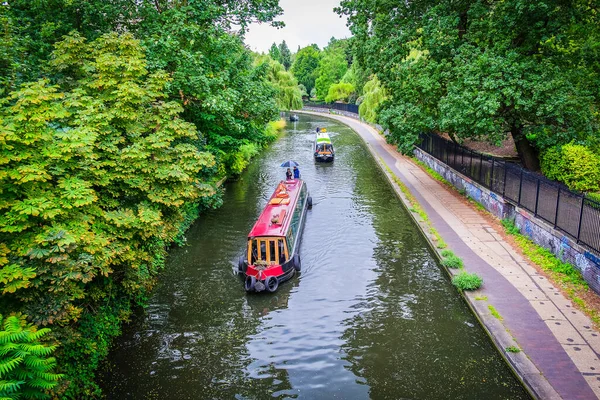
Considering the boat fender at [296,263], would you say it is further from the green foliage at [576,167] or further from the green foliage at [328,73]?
the green foliage at [328,73]

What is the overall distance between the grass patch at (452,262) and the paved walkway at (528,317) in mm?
293

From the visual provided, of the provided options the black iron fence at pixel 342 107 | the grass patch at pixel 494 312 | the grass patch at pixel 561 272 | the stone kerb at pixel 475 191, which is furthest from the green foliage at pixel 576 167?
the black iron fence at pixel 342 107

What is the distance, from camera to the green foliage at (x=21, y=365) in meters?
6.34

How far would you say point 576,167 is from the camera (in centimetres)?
1991

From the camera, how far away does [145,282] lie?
1192 cm

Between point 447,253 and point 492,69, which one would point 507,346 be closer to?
point 447,253

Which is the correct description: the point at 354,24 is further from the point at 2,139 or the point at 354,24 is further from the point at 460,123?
the point at 2,139

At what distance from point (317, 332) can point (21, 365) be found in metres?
7.10

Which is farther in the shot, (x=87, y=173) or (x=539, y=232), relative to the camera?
(x=539, y=232)

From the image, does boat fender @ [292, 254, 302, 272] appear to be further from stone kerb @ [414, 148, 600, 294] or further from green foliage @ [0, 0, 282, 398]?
stone kerb @ [414, 148, 600, 294]

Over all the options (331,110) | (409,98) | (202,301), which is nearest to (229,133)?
(409,98)

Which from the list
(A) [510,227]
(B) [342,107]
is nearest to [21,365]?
(A) [510,227]

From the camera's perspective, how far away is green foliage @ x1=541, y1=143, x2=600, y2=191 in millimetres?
19594

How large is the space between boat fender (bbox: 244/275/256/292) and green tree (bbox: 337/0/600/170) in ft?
36.7
